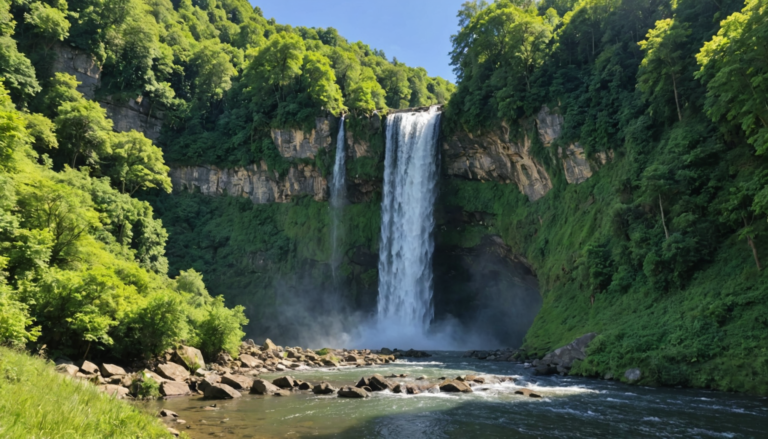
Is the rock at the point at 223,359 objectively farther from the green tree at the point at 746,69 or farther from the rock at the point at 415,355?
the green tree at the point at 746,69

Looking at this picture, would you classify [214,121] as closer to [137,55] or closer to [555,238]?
[137,55]

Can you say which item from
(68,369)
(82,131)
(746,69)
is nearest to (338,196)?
(82,131)

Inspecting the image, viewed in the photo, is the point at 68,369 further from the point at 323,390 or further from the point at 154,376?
the point at 323,390

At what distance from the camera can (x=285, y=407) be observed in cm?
1491

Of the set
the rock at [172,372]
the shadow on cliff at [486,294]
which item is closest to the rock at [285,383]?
the rock at [172,372]

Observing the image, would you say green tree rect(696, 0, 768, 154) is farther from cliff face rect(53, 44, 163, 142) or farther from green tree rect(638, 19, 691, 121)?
cliff face rect(53, 44, 163, 142)

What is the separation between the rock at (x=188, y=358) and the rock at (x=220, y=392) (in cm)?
515

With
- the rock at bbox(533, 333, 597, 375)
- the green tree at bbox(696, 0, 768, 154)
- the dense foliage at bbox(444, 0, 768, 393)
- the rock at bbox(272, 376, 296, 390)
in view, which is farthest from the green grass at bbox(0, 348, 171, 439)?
the green tree at bbox(696, 0, 768, 154)

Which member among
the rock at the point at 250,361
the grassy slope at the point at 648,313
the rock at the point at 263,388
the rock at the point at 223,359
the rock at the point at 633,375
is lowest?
the rock at the point at 250,361

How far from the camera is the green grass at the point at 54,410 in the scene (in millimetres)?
6484

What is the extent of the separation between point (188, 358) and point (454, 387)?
39.7ft

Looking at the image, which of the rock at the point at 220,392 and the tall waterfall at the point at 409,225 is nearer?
the rock at the point at 220,392

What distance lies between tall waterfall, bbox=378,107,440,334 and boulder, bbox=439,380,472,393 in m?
22.9

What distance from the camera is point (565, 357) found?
75.7 ft
